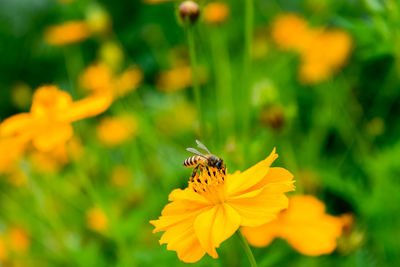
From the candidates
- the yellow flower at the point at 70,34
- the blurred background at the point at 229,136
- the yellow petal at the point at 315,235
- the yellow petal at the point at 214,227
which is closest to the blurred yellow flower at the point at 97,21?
the blurred background at the point at 229,136

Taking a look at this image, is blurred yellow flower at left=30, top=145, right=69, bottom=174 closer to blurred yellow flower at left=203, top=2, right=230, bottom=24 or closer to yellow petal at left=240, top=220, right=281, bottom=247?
blurred yellow flower at left=203, top=2, right=230, bottom=24

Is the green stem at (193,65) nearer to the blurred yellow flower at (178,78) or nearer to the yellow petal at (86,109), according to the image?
the yellow petal at (86,109)

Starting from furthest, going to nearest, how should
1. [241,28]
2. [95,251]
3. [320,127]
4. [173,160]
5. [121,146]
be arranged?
[241,28], [121,146], [320,127], [173,160], [95,251]

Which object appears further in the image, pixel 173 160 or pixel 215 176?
pixel 173 160

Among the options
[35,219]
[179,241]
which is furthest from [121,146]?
[179,241]

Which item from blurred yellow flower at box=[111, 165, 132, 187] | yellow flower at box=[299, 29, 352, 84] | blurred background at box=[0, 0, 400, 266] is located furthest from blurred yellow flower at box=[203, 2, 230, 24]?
blurred yellow flower at box=[111, 165, 132, 187]

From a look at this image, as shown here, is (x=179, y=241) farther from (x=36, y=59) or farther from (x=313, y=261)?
(x=36, y=59)

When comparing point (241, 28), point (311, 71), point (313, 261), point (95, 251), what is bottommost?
point (313, 261)
